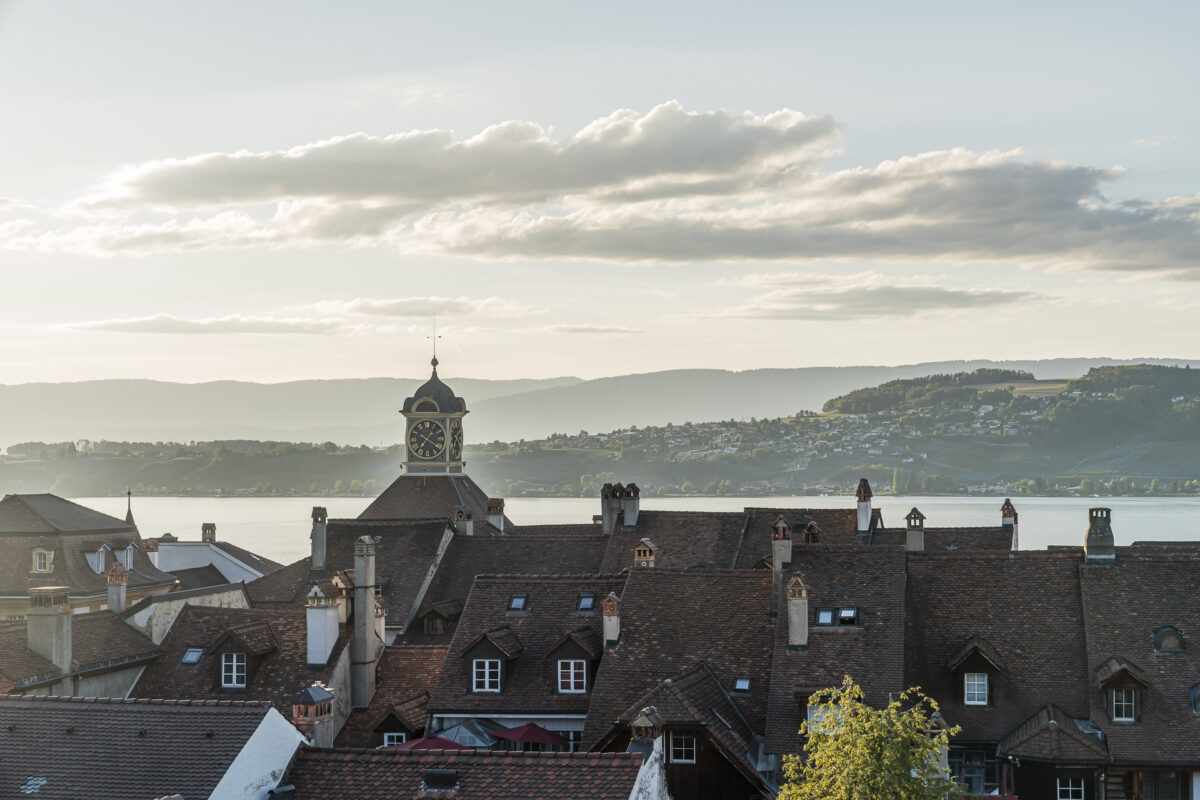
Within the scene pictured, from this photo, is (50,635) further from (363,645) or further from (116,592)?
(363,645)

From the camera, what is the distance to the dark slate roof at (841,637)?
43375 millimetres

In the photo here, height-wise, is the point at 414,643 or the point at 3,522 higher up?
the point at 3,522

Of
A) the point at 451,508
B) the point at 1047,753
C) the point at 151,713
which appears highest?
the point at 451,508

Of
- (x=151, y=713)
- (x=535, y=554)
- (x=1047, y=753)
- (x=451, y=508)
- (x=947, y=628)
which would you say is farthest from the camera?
(x=451, y=508)

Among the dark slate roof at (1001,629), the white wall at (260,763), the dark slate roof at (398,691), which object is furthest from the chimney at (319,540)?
the white wall at (260,763)

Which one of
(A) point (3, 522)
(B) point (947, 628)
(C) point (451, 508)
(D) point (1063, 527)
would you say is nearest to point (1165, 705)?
(B) point (947, 628)

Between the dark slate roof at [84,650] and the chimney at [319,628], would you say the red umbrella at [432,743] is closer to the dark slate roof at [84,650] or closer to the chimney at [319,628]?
the chimney at [319,628]

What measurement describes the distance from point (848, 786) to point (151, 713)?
1543 cm

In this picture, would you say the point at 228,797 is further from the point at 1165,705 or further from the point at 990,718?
the point at 1165,705

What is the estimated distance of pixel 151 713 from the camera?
102 feet

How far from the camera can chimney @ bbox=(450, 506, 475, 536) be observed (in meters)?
67.6

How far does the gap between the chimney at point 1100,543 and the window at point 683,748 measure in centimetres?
1563

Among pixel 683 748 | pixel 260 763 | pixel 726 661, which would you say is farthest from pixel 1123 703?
pixel 260 763

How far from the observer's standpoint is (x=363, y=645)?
155ft
